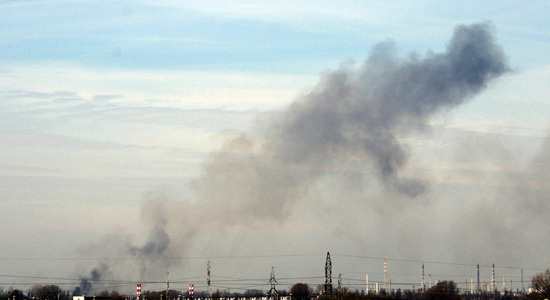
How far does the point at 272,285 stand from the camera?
364 feet

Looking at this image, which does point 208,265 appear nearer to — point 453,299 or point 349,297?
point 349,297

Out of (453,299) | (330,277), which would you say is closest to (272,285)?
(330,277)

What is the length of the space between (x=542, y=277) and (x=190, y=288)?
322ft

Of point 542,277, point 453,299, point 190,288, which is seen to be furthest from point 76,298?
point 542,277

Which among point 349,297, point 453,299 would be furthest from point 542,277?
point 349,297

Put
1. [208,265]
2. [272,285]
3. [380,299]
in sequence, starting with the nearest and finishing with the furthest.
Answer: [272,285], [208,265], [380,299]

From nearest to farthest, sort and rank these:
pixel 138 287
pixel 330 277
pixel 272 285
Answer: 1. pixel 330 277
2. pixel 272 285
3. pixel 138 287

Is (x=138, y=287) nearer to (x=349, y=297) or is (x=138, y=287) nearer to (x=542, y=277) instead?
(x=349, y=297)

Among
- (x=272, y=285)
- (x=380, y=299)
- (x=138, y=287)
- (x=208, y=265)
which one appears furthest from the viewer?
(x=380, y=299)

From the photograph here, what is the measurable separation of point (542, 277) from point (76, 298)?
416 feet

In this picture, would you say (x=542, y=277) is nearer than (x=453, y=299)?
Yes

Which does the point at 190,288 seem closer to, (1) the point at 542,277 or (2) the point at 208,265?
(2) the point at 208,265

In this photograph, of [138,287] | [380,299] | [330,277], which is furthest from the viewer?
[380,299]

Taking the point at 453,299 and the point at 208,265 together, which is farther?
the point at 453,299
